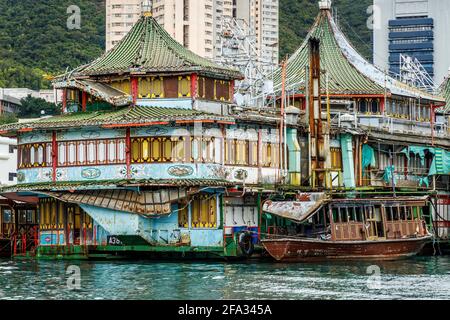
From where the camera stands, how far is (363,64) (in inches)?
3031

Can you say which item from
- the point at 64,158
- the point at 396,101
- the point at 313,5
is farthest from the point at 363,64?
the point at 313,5

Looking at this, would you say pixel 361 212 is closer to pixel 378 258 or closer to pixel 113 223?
pixel 378 258

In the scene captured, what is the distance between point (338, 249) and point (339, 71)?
19.0 meters

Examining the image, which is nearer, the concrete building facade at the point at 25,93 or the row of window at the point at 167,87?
the row of window at the point at 167,87

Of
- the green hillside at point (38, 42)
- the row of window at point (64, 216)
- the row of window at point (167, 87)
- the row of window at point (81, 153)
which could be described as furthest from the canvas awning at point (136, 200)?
the green hillside at point (38, 42)

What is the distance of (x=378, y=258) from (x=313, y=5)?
333 ft

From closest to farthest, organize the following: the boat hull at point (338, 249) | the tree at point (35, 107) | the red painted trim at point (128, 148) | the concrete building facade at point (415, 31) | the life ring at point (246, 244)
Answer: the boat hull at point (338, 249) < the life ring at point (246, 244) < the red painted trim at point (128, 148) < the tree at point (35, 107) < the concrete building facade at point (415, 31)

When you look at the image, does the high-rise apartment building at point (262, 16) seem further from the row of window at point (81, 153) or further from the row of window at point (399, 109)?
the row of window at point (81, 153)

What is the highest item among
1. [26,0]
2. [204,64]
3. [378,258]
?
[26,0]

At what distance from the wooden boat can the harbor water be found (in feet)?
3.54

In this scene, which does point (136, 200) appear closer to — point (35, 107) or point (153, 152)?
point (153, 152)

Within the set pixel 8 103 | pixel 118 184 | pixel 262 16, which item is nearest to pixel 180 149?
pixel 118 184

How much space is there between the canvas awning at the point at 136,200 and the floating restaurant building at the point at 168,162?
5cm

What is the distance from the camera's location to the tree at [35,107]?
120 m
